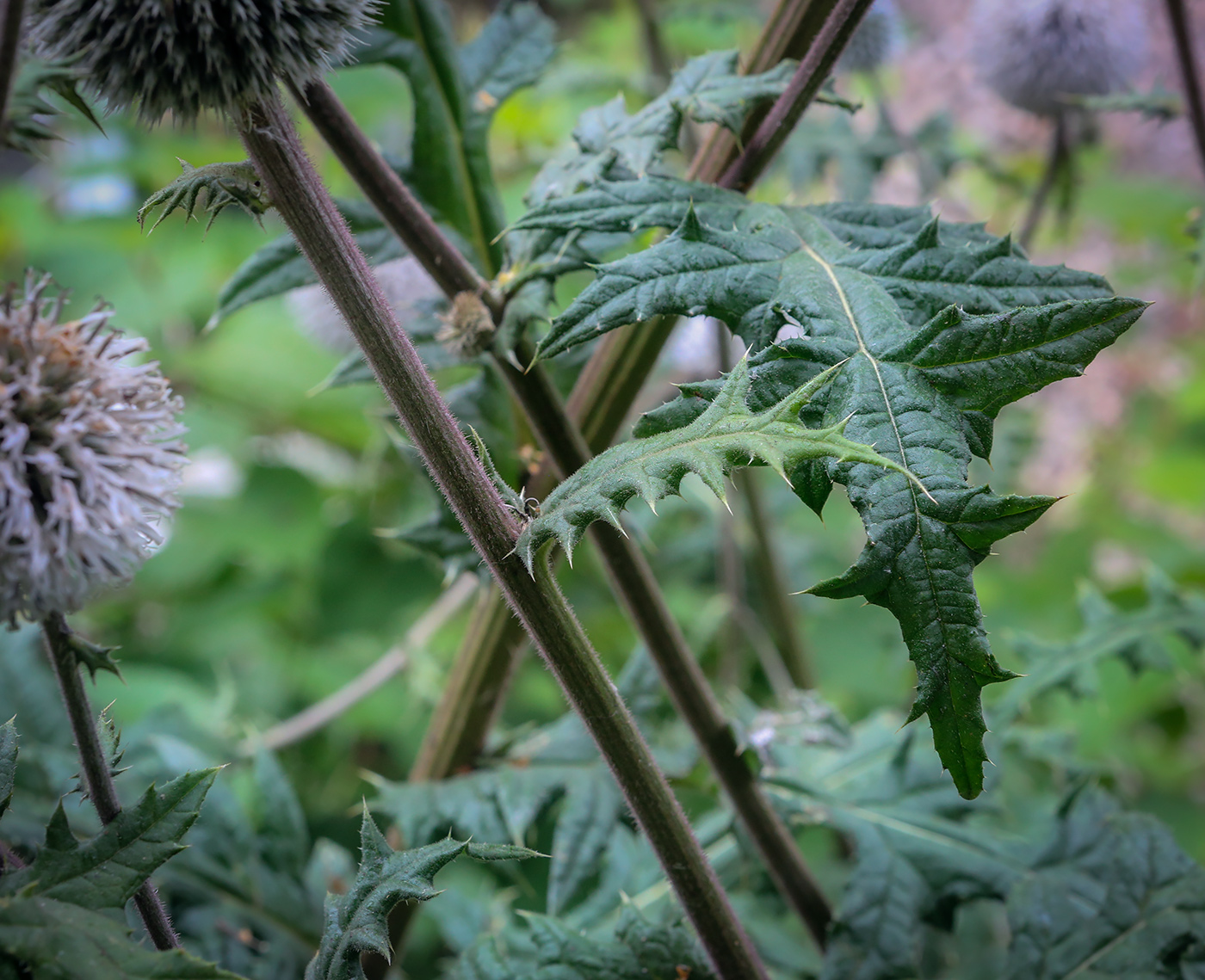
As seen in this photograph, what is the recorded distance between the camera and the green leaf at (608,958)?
3.49ft

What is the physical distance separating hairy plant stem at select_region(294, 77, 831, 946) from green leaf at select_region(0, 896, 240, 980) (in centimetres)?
62

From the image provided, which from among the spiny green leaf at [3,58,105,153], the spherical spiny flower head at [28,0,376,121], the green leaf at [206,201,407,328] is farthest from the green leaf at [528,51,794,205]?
the spiny green leaf at [3,58,105,153]

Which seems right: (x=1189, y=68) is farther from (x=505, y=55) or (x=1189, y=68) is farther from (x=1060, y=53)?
(x=505, y=55)

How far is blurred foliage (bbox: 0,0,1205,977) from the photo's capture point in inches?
58.6

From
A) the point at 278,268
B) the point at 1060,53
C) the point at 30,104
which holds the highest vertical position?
the point at 1060,53

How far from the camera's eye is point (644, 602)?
1.16 metres

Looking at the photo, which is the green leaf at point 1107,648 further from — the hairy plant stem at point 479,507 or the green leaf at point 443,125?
the green leaf at point 443,125

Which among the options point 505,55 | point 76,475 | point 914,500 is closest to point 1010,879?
point 914,500

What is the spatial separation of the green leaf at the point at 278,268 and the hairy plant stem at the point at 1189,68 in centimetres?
125

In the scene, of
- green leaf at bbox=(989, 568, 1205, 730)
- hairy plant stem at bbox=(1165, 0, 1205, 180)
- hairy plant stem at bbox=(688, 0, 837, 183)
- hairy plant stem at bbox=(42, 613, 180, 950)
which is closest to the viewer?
hairy plant stem at bbox=(42, 613, 180, 950)

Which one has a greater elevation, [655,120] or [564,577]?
[655,120]

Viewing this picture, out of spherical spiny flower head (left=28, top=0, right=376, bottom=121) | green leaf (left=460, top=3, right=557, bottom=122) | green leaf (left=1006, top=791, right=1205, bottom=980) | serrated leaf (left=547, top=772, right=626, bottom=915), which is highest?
green leaf (left=460, top=3, right=557, bottom=122)

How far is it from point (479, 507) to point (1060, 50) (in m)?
2.03

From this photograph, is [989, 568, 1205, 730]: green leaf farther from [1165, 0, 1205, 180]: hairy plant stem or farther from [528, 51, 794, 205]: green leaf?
[528, 51, 794, 205]: green leaf
